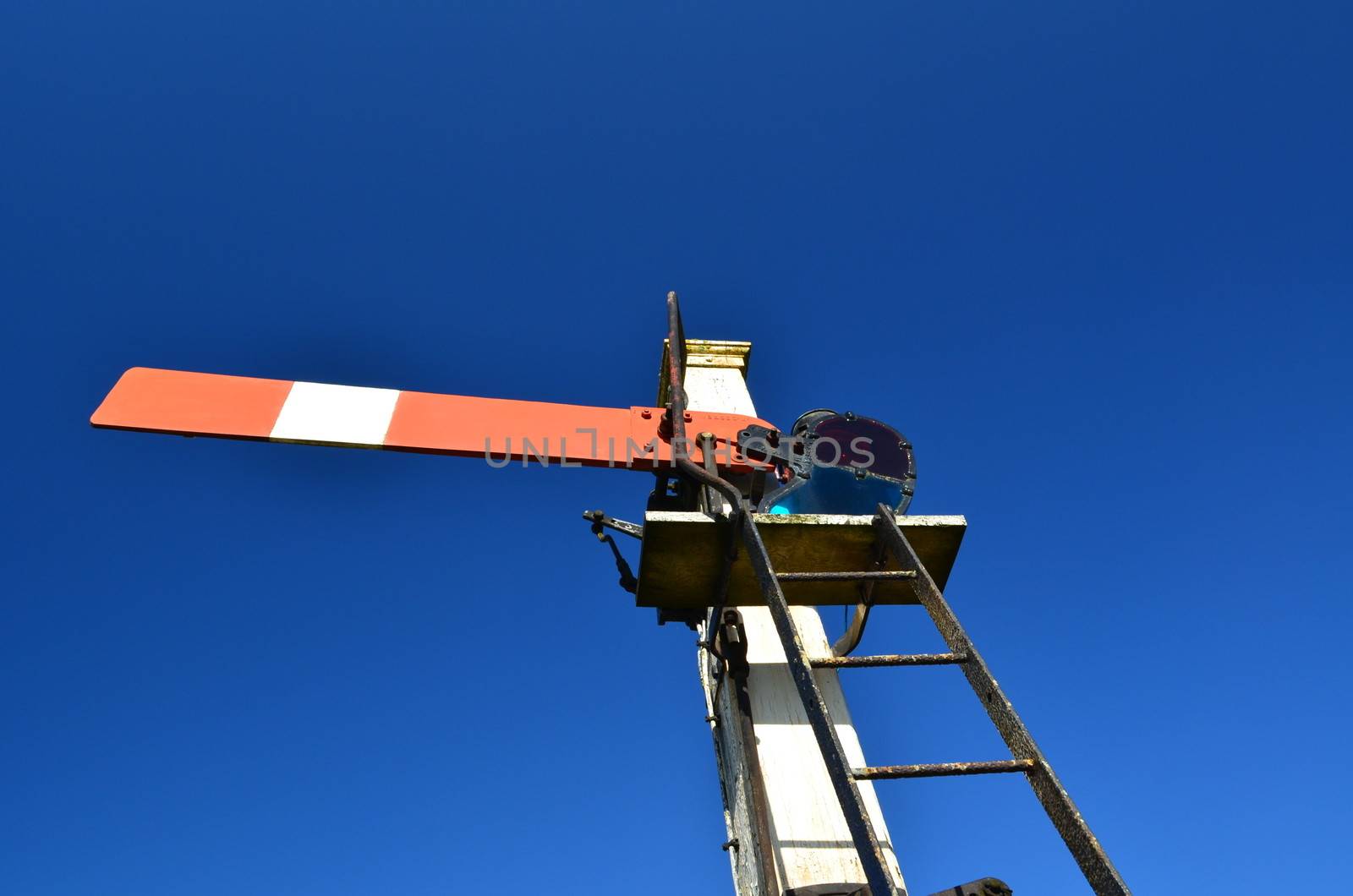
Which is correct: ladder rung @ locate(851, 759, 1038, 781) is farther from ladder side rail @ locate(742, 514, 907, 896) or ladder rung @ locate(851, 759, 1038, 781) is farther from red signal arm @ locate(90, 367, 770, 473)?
red signal arm @ locate(90, 367, 770, 473)

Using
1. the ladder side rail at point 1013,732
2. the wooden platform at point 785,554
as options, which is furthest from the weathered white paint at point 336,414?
the ladder side rail at point 1013,732

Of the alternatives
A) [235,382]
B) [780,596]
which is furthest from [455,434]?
[780,596]

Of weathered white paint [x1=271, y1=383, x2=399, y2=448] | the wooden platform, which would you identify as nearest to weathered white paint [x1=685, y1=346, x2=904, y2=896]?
the wooden platform

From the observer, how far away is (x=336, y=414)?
3426 mm

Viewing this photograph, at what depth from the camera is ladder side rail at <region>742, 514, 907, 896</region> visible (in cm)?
150

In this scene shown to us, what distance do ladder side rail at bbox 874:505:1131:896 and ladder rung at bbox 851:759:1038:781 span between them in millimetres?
48

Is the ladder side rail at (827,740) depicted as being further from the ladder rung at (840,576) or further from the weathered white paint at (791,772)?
the weathered white paint at (791,772)

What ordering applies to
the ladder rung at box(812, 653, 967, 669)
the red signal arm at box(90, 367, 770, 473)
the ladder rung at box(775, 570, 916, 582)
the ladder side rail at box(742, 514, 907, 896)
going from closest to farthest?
the ladder side rail at box(742, 514, 907, 896) → the ladder rung at box(812, 653, 967, 669) → the ladder rung at box(775, 570, 916, 582) → the red signal arm at box(90, 367, 770, 473)

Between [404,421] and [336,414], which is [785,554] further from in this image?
[336,414]

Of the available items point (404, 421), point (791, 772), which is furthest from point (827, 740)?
point (404, 421)

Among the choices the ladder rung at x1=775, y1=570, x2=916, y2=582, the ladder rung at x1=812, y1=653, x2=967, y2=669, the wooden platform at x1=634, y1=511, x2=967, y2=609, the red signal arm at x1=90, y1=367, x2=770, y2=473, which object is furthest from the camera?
the red signal arm at x1=90, y1=367, x2=770, y2=473

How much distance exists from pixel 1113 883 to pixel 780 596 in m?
0.94

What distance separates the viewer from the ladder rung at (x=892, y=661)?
1.96 m

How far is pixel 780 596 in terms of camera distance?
6.89 ft
